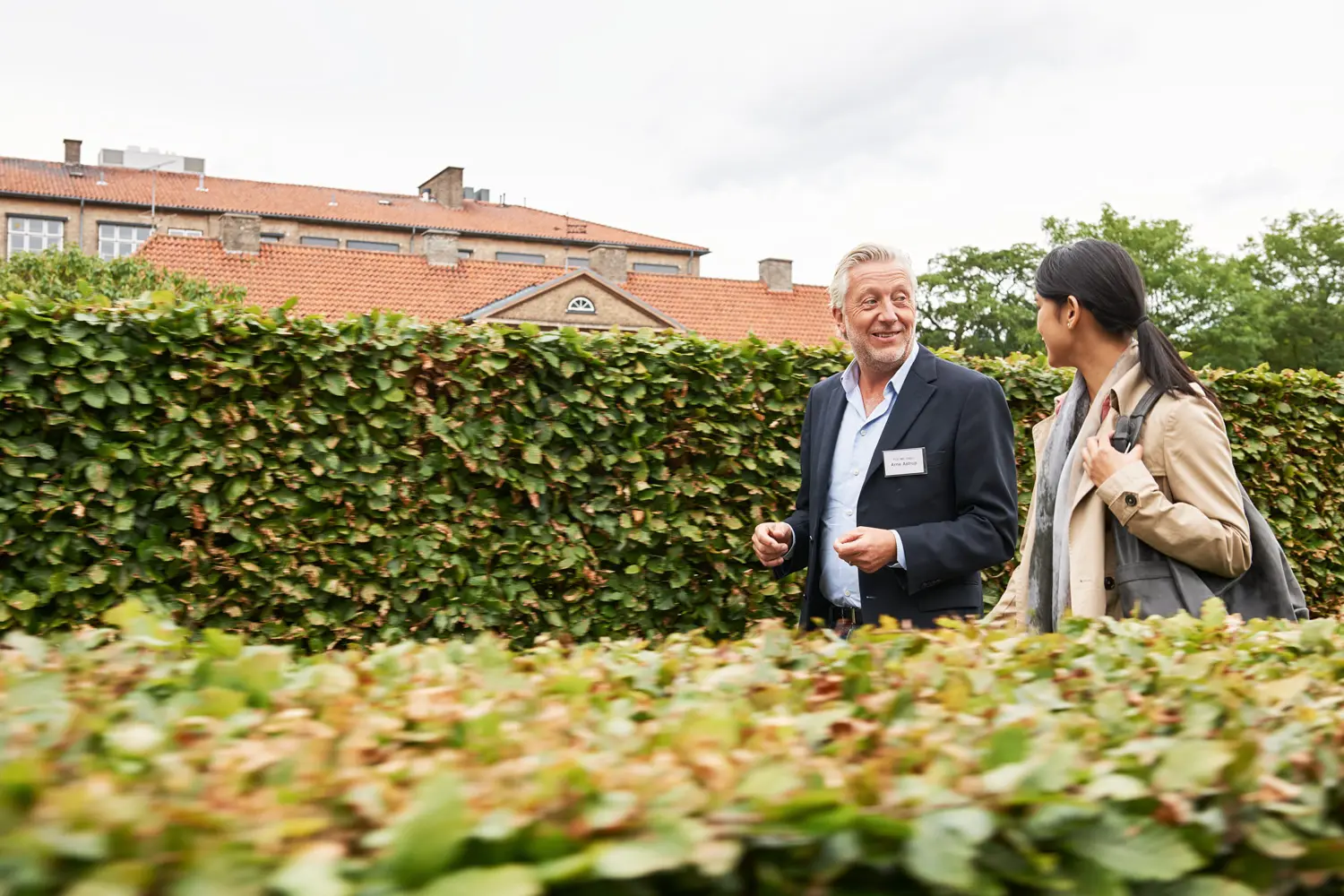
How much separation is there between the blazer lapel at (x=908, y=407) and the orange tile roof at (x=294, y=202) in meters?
59.0

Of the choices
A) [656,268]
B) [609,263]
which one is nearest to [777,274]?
[609,263]

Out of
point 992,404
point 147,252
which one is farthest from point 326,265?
point 992,404

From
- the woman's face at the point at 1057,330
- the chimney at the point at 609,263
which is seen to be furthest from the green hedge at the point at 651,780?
the chimney at the point at 609,263

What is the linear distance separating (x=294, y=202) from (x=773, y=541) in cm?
6415

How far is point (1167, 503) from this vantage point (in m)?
3.03

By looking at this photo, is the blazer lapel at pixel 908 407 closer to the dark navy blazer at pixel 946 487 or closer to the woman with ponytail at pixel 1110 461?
the dark navy blazer at pixel 946 487

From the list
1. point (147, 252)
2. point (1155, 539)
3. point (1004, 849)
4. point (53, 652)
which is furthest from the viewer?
point (147, 252)

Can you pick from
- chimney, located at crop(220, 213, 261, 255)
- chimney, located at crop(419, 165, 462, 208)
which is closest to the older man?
chimney, located at crop(220, 213, 261, 255)

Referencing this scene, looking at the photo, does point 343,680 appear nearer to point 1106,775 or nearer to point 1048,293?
point 1106,775

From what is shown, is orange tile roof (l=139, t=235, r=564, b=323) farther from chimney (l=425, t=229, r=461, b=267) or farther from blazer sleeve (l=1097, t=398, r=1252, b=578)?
blazer sleeve (l=1097, t=398, r=1252, b=578)

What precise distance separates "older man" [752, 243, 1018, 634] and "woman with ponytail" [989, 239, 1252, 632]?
179mm

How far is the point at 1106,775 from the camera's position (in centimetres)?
138

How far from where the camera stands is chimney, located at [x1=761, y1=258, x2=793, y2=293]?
149 ft

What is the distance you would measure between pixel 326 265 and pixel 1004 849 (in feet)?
129
